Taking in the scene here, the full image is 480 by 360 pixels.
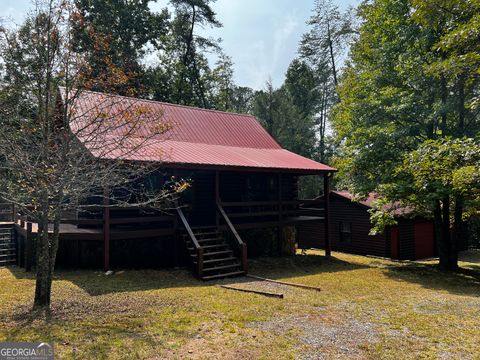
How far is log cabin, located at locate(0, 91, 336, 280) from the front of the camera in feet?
37.9

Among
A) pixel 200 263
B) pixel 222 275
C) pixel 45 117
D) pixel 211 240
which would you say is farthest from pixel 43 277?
pixel 211 240

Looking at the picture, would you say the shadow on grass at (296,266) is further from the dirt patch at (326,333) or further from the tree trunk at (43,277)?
the tree trunk at (43,277)

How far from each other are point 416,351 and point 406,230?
17.1 m

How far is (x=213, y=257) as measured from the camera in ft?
39.9

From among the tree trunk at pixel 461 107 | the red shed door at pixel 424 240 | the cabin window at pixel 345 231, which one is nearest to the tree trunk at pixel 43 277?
the tree trunk at pixel 461 107

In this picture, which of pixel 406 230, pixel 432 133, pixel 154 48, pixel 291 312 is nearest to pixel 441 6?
pixel 432 133

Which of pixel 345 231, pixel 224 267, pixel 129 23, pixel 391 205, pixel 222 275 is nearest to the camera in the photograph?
pixel 222 275

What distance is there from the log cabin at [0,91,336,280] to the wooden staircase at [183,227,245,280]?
31 mm

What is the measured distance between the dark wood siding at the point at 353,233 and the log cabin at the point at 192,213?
5.49m

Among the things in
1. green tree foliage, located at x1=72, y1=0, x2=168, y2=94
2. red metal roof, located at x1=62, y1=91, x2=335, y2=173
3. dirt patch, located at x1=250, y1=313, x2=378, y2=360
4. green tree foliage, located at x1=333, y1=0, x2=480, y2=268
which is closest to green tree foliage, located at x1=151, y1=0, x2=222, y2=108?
green tree foliage, located at x1=72, y1=0, x2=168, y2=94

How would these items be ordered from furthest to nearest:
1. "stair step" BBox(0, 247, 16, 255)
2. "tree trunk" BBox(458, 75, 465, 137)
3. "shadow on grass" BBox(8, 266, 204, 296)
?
"stair step" BBox(0, 247, 16, 255) → "tree trunk" BBox(458, 75, 465, 137) → "shadow on grass" BBox(8, 266, 204, 296)

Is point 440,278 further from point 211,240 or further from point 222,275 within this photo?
point 211,240

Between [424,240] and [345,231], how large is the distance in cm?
459

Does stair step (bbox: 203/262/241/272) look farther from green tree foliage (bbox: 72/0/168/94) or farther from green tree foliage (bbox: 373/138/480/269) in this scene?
green tree foliage (bbox: 72/0/168/94)
